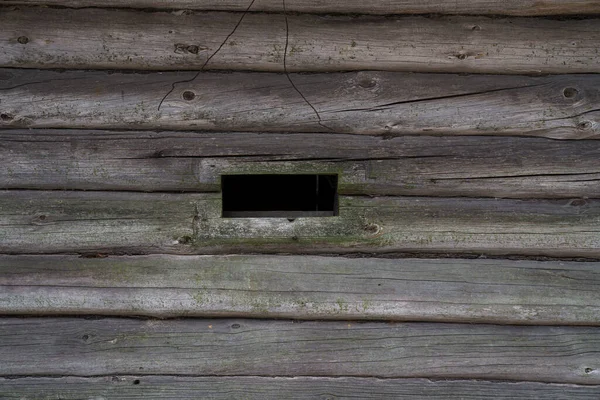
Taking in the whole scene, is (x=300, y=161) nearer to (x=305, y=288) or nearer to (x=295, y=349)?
(x=305, y=288)

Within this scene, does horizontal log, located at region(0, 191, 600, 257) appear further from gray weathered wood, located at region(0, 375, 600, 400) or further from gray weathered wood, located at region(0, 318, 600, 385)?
gray weathered wood, located at region(0, 375, 600, 400)

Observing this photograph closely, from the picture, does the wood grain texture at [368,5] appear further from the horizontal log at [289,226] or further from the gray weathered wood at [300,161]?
the horizontal log at [289,226]

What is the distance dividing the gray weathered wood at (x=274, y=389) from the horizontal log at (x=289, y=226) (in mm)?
523

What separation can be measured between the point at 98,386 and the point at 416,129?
5.30ft

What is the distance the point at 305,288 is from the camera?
207cm

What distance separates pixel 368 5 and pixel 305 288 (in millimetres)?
1109

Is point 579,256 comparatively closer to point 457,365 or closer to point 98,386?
point 457,365

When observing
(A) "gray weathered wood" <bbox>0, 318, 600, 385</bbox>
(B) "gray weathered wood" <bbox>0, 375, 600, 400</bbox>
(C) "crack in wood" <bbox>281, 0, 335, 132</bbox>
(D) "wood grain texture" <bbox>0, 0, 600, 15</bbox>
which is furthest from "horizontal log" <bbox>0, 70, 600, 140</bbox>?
(B) "gray weathered wood" <bbox>0, 375, 600, 400</bbox>

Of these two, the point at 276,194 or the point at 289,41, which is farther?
the point at 276,194

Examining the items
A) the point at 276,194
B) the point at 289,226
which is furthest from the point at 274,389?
the point at 276,194

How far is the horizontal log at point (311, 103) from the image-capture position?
199cm

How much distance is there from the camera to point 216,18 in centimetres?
197

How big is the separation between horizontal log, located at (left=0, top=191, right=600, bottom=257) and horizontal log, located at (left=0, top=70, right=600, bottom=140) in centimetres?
28

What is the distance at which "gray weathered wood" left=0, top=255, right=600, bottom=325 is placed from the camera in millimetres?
2053
